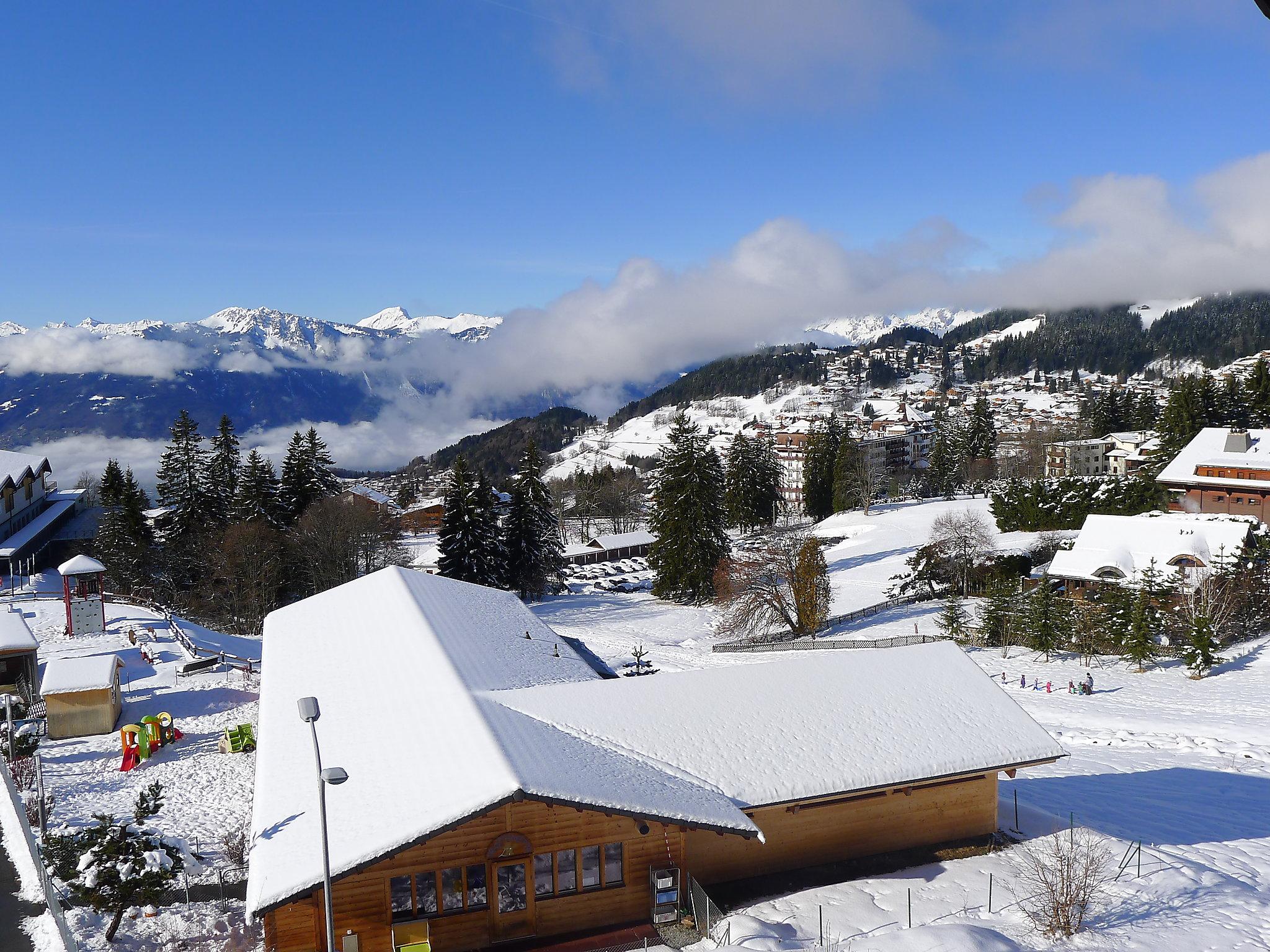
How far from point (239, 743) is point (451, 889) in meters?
12.6

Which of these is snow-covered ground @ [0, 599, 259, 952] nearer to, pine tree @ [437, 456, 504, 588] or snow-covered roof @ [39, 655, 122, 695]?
snow-covered roof @ [39, 655, 122, 695]

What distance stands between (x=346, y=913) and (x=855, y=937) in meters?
7.13

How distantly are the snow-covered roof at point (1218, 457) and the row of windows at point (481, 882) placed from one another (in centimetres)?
5616

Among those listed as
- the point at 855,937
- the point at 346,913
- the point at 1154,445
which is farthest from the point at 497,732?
the point at 1154,445

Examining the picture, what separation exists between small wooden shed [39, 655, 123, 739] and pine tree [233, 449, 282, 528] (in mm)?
30414

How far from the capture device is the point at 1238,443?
5591 cm

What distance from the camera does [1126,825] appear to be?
1802 cm

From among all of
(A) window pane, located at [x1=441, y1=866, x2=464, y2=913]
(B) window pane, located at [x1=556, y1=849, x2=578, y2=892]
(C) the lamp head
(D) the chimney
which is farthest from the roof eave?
(D) the chimney

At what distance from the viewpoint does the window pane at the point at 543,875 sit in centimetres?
1296

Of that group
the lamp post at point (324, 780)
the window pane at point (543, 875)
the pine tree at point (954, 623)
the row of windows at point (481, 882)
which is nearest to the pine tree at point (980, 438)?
the pine tree at point (954, 623)

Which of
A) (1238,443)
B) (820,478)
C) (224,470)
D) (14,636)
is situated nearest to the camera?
(14,636)

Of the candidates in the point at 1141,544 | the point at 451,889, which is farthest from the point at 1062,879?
the point at 1141,544

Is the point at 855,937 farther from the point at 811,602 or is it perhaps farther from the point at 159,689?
the point at 811,602

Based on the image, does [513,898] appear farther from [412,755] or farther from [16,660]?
[16,660]
